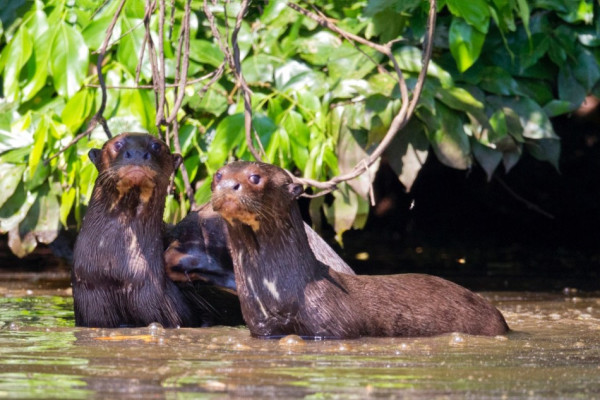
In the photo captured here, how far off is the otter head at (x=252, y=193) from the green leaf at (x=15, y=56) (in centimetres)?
175

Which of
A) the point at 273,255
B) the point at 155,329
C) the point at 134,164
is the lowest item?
the point at 155,329

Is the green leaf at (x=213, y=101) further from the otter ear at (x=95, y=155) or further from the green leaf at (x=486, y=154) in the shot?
the green leaf at (x=486, y=154)

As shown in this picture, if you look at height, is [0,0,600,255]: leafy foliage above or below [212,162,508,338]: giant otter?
above

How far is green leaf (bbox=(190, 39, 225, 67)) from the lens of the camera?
17.5 ft

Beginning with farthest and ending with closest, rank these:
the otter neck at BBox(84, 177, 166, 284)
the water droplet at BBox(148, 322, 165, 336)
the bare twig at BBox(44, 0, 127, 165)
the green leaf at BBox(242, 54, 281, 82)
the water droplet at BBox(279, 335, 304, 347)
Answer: the green leaf at BBox(242, 54, 281, 82) → the otter neck at BBox(84, 177, 166, 284) → the bare twig at BBox(44, 0, 127, 165) → the water droplet at BBox(148, 322, 165, 336) → the water droplet at BBox(279, 335, 304, 347)

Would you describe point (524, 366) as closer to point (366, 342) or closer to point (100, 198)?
point (366, 342)

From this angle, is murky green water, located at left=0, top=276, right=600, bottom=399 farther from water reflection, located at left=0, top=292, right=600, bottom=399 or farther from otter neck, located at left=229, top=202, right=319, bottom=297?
otter neck, located at left=229, top=202, right=319, bottom=297

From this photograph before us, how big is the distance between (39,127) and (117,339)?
1.74m

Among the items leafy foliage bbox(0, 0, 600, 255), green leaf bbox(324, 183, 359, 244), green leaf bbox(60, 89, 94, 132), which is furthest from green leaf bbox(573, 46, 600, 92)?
green leaf bbox(60, 89, 94, 132)

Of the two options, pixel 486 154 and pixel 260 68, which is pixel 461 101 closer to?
pixel 486 154

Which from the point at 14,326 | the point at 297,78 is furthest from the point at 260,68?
the point at 14,326

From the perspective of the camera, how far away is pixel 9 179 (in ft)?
17.7

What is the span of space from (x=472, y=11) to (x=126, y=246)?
A: 5.77ft

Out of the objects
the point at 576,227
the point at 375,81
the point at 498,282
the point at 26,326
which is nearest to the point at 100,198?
the point at 26,326
